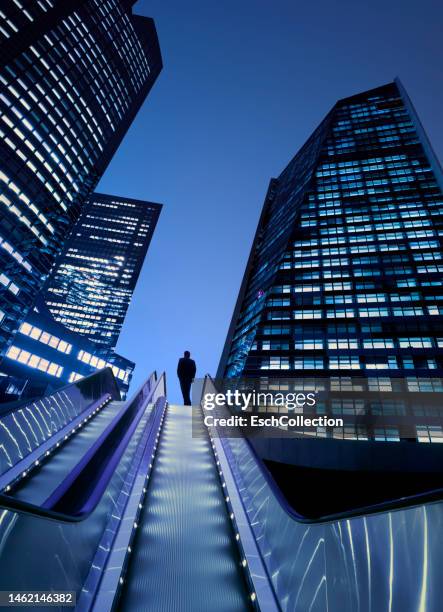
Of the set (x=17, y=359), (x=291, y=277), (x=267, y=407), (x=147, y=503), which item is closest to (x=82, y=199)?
(x=17, y=359)

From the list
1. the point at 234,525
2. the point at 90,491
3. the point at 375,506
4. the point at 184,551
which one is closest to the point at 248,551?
the point at 234,525

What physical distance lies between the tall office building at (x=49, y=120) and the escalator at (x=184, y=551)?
154 ft

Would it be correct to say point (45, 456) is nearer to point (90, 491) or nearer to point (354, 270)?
point (90, 491)

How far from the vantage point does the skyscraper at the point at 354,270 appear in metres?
44.6

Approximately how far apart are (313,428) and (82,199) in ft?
199

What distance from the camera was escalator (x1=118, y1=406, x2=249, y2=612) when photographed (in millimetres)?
2816

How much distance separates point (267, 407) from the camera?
43.4 m

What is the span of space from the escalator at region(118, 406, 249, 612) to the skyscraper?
40.8 metres

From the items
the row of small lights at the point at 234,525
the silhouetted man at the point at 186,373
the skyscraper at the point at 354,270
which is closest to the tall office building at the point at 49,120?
the skyscraper at the point at 354,270

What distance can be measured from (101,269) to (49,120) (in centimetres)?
5585

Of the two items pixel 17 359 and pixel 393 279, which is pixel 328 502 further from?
pixel 17 359

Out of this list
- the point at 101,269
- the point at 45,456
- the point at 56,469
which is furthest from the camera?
the point at 101,269

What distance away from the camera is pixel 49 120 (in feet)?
168

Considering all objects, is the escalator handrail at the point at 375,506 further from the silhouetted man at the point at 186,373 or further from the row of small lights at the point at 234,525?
the silhouetted man at the point at 186,373
